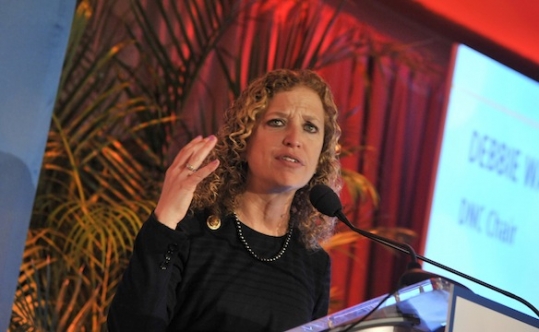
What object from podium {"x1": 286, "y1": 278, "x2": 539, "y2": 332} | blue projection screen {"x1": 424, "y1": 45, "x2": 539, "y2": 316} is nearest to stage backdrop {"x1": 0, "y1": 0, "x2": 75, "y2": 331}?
podium {"x1": 286, "y1": 278, "x2": 539, "y2": 332}

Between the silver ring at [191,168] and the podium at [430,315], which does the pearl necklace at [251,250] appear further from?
the podium at [430,315]

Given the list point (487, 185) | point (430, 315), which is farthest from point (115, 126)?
point (430, 315)

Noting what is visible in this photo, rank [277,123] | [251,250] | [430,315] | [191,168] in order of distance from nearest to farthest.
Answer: [430,315], [191,168], [251,250], [277,123]

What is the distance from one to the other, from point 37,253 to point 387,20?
2.48 meters

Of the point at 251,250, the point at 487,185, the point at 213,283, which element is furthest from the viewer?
the point at 487,185

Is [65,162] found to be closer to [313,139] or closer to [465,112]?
[313,139]

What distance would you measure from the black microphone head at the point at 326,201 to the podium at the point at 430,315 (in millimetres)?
290

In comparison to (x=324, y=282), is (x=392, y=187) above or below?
above

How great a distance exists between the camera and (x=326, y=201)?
1.94 metres

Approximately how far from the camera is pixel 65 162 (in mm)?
3463

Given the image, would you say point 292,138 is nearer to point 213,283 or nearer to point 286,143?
point 286,143

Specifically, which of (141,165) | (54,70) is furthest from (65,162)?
(54,70)

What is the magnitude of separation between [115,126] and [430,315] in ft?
7.24

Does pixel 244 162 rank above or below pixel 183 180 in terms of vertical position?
above
